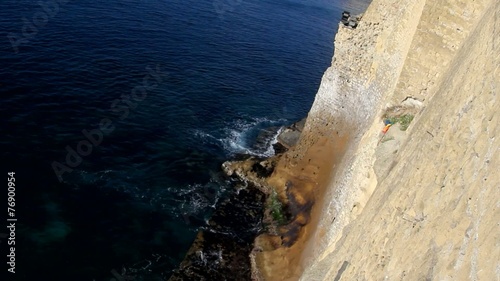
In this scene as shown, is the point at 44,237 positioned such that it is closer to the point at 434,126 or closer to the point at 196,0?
the point at 434,126

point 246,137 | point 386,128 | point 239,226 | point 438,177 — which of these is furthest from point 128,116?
point 438,177

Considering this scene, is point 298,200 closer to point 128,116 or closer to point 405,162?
point 128,116

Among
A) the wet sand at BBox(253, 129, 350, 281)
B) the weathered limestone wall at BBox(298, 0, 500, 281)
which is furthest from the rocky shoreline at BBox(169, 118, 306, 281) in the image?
the weathered limestone wall at BBox(298, 0, 500, 281)

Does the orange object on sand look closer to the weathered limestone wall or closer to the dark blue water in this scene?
the weathered limestone wall

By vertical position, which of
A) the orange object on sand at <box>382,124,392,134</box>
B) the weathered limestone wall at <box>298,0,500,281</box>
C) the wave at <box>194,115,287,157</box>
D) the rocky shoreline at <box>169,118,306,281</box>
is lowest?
the rocky shoreline at <box>169,118,306,281</box>

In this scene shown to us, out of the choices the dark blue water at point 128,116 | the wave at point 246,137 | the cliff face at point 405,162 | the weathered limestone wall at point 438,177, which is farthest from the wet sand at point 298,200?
the dark blue water at point 128,116

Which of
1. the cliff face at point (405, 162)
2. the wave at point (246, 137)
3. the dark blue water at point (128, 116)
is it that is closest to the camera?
the cliff face at point (405, 162)

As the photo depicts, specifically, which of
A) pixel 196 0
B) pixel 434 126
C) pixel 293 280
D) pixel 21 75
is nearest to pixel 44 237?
pixel 293 280

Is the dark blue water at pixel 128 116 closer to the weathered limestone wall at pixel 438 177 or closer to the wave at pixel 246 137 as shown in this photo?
the wave at pixel 246 137
